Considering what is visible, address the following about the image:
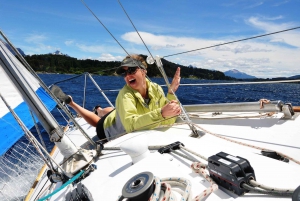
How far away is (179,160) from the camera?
134 centimetres

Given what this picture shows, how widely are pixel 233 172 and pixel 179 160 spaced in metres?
0.45

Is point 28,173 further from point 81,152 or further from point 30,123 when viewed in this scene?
point 81,152

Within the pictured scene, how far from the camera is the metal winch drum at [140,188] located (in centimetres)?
87

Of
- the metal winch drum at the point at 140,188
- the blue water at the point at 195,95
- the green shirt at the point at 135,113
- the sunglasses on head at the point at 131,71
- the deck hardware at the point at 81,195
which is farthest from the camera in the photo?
the blue water at the point at 195,95

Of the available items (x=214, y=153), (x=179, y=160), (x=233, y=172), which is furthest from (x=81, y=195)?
(x=214, y=153)

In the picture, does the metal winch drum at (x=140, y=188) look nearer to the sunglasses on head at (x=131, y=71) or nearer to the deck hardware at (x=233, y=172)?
the deck hardware at (x=233, y=172)

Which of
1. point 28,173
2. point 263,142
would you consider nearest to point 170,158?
point 263,142

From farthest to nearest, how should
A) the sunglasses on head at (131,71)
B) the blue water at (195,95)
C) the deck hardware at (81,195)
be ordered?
the blue water at (195,95), the sunglasses on head at (131,71), the deck hardware at (81,195)

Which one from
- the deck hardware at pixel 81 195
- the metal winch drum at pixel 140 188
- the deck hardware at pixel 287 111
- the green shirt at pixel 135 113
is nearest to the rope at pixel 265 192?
the metal winch drum at pixel 140 188

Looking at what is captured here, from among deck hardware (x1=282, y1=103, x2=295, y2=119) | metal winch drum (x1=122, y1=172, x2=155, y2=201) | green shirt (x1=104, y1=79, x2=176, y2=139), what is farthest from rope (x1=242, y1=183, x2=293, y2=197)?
deck hardware (x1=282, y1=103, x2=295, y2=119)

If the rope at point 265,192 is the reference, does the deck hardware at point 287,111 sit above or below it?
below

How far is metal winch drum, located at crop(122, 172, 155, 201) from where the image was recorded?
0.87 m

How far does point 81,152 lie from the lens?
148 cm

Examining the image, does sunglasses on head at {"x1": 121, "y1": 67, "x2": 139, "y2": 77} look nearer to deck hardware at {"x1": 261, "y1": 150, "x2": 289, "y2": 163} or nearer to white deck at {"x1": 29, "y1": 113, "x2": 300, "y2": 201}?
white deck at {"x1": 29, "y1": 113, "x2": 300, "y2": 201}
